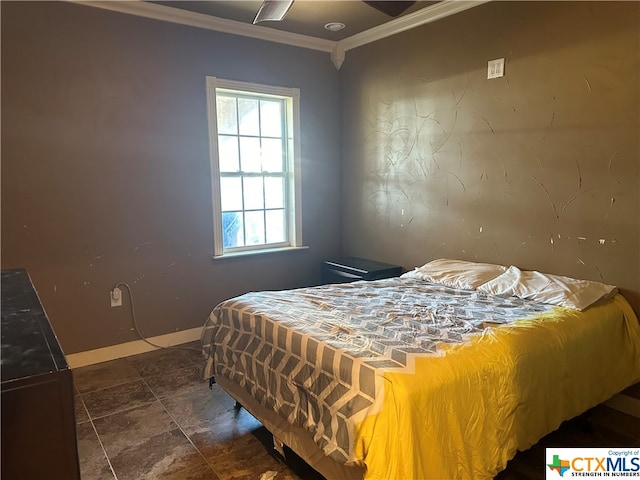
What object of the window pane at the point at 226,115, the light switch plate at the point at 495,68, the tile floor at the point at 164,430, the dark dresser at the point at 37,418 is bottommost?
the tile floor at the point at 164,430

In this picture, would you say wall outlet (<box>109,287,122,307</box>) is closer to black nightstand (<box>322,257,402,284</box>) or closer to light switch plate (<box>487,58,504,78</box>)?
black nightstand (<box>322,257,402,284</box>)

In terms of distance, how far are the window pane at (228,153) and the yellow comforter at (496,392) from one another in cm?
271

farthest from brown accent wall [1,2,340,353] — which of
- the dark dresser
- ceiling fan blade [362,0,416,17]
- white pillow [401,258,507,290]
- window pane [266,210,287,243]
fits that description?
the dark dresser

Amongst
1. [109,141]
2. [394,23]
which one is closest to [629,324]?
[394,23]

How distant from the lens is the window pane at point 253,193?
13.5ft

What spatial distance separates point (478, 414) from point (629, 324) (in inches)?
51.3

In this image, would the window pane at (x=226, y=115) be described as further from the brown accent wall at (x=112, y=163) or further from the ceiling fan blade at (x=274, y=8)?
the ceiling fan blade at (x=274, y=8)

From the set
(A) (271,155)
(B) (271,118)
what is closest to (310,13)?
(B) (271,118)

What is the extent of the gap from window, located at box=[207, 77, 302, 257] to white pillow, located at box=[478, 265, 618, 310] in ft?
6.81

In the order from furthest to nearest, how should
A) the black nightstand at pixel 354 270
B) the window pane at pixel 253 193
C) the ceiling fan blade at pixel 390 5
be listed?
1. the window pane at pixel 253 193
2. the black nightstand at pixel 354 270
3. the ceiling fan blade at pixel 390 5

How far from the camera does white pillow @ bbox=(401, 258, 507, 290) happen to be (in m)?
2.96

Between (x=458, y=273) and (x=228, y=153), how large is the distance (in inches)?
86.3

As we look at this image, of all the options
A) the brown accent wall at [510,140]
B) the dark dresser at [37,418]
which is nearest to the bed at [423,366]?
the brown accent wall at [510,140]

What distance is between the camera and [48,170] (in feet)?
10.2
